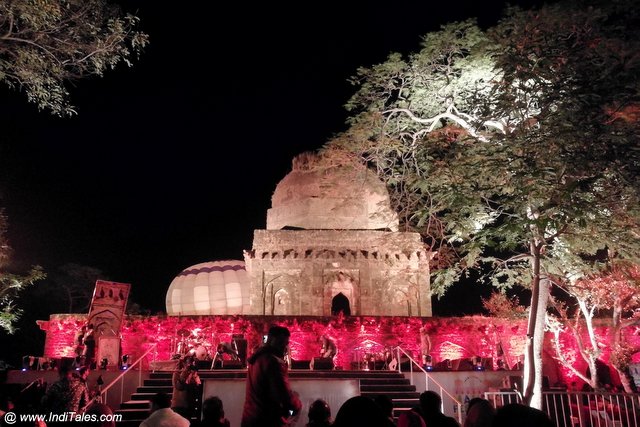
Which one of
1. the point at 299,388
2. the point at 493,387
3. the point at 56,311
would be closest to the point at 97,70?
the point at 299,388

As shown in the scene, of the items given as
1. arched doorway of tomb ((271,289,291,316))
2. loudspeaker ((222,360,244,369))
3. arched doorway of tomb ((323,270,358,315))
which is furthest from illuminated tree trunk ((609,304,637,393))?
arched doorway of tomb ((271,289,291,316))

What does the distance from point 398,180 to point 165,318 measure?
35.1 ft

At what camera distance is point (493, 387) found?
16297 mm

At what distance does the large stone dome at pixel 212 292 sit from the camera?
1133 inches

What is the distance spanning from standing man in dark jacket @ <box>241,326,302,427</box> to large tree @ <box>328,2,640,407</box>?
273 inches

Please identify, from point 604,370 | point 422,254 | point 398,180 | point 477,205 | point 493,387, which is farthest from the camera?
point 422,254

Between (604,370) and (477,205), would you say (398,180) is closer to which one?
(477,205)

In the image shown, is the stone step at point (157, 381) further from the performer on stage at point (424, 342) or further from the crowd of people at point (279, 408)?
the performer on stage at point (424, 342)

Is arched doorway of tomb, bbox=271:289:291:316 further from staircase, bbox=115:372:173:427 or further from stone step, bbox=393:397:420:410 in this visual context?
stone step, bbox=393:397:420:410

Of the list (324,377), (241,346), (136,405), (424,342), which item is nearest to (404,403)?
(324,377)

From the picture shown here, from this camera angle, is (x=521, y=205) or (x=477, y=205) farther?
(x=477, y=205)

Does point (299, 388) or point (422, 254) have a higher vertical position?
point (422, 254)

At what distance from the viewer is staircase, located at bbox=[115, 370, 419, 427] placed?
12281 millimetres

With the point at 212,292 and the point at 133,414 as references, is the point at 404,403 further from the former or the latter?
the point at 212,292
